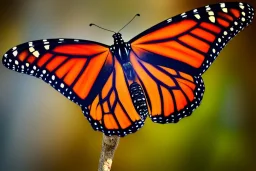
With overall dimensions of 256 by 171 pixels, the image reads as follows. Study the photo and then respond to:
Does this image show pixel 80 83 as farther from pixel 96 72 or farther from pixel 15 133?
pixel 15 133

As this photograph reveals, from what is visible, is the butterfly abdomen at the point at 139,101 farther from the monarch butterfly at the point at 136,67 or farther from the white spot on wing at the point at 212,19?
the white spot on wing at the point at 212,19

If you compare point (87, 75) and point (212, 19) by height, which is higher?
point (212, 19)


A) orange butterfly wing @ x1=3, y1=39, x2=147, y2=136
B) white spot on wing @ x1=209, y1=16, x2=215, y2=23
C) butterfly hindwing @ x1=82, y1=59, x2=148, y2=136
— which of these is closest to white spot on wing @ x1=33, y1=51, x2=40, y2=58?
orange butterfly wing @ x1=3, y1=39, x2=147, y2=136

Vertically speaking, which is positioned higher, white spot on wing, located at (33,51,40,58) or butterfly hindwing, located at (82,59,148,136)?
white spot on wing, located at (33,51,40,58)

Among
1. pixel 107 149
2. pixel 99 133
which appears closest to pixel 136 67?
pixel 107 149

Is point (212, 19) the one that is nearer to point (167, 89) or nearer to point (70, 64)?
point (167, 89)

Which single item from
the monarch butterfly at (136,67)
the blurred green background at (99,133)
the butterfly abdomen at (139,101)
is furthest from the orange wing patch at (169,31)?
the blurred green background at (99,133)

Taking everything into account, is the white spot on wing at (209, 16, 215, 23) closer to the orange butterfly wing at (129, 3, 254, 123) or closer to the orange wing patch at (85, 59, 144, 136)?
the orange butterfly wing at (129, 3, 254, 123)

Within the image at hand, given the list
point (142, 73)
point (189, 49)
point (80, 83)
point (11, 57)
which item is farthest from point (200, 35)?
point (11, 57)
